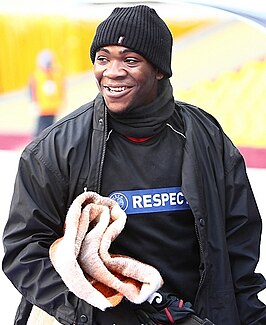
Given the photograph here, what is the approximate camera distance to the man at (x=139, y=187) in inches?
94.4

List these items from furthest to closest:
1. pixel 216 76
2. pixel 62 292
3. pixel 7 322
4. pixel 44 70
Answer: pixel 44 70 → pixel 216 76 → pixel 7 322 → pixel 62 292

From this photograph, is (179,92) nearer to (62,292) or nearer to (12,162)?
(12,162)

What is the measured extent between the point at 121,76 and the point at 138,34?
0.41 feet

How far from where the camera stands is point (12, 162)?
553cm

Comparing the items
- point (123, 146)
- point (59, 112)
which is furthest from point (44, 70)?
point (123, 146)

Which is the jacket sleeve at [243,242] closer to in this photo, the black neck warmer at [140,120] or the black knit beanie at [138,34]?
the black neck warmer at [140,120]

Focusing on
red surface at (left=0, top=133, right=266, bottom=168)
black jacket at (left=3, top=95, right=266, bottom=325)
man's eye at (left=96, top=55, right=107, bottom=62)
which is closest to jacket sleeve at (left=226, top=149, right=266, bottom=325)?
black jacket at (left=3, top=95, right=266, bottom=325)

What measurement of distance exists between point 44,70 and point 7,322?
179 centimetres

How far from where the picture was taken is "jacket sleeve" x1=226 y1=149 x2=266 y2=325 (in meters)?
2.63

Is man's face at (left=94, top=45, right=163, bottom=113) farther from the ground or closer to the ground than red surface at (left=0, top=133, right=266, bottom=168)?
farther from the ground

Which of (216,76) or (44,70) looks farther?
(44,70)

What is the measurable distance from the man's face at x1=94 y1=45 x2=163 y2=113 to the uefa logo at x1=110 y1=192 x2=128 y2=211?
24 cm

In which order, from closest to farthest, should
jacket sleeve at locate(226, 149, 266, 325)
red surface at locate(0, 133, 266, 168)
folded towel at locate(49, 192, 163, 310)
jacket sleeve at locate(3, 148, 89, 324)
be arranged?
folded towel at locate(49, 192, 163, 310), jacket sleeve at locate(3, 148, 89, 324), jacket sleeve at locate(226, 149, 266, 325), red surface at locate(0, 133, 266, 168)

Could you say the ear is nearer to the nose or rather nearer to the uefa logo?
the nose
